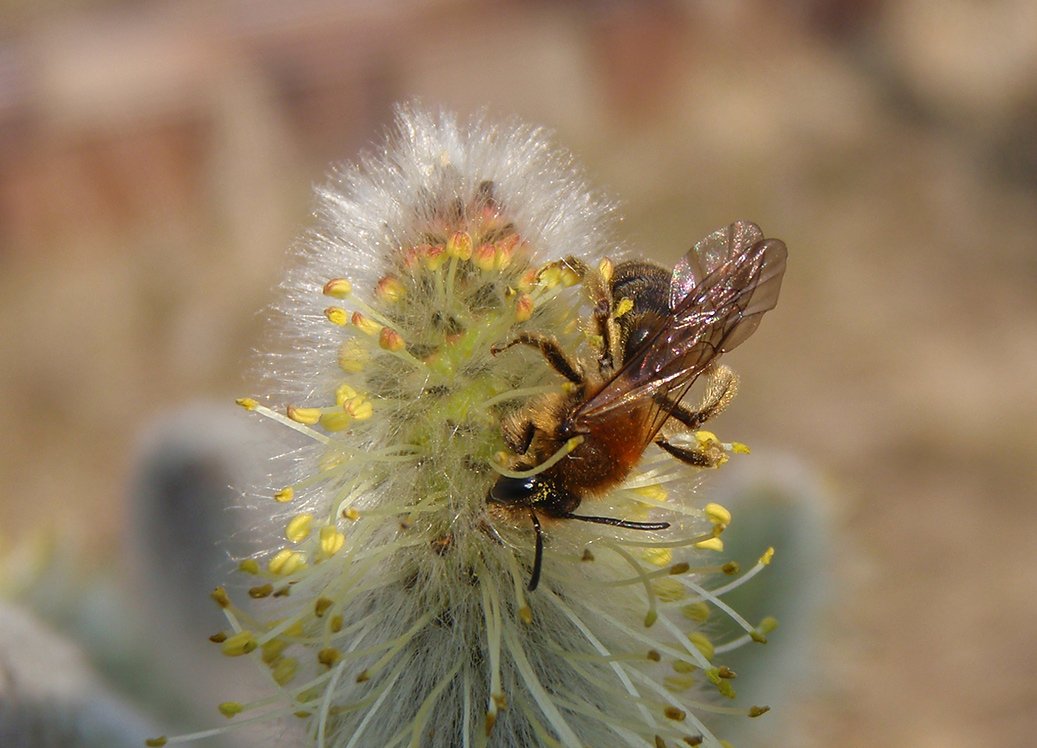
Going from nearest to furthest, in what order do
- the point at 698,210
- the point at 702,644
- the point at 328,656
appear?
the point at 328,656 → the point at 702,644 → the point at 698,210

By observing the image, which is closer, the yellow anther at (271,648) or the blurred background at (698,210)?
the yellow anther at (271,648)

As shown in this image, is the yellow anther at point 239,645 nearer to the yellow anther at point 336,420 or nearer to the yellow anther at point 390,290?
the yellow anther at point 336,420

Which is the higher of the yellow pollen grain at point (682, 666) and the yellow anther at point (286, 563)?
the yellow pollen grain at point (682, 666)

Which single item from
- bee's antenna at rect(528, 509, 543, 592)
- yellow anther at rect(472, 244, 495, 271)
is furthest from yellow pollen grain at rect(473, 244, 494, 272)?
bee's antenna at rect(528, 509, 543, 592)

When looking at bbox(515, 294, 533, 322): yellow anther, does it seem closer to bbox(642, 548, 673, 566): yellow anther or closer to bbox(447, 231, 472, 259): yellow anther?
bbox(447, 231, 472, 259): yellow anther

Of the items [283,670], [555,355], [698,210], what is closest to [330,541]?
[283,670]

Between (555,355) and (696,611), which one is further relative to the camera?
(696,611)

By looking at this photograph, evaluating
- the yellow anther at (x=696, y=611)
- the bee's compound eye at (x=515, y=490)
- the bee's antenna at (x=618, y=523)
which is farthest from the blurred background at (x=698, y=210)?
the bee's compound eye at (x=515, y=490)

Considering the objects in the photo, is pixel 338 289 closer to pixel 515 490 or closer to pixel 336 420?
pixel 336 420
